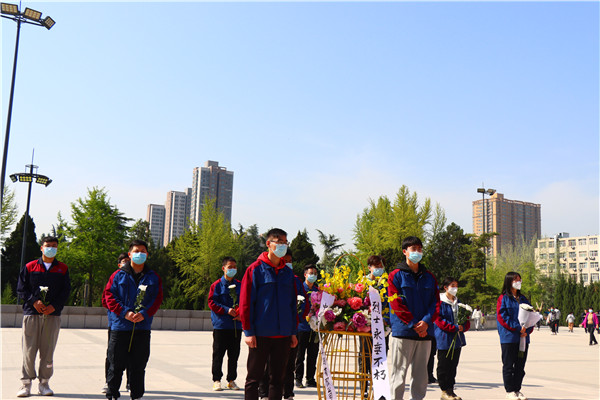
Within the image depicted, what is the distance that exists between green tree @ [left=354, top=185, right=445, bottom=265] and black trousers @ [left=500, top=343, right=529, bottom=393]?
36121 millimetres

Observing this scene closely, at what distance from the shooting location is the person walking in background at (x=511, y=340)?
8383 millimetres

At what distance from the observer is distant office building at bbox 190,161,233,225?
13162 cm

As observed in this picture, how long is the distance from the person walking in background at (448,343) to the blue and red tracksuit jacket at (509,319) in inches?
21.6

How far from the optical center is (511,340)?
8.45 meters

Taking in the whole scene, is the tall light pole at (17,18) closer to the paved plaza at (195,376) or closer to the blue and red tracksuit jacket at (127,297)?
the paved plaza at (195,376)

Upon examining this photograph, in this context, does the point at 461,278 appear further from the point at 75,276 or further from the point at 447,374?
the point at 447,374

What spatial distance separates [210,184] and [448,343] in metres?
129

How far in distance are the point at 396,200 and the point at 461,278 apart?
28.2ft

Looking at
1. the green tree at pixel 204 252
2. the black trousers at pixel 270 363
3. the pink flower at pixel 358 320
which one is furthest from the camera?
the green tree at pixel 204 252

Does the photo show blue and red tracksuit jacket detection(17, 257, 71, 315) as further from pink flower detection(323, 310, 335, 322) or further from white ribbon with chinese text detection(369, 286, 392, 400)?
white ribbon with chinese text detection(369, 286, 392, 400)

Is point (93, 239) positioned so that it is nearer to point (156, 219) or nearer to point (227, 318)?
point (227, 318)

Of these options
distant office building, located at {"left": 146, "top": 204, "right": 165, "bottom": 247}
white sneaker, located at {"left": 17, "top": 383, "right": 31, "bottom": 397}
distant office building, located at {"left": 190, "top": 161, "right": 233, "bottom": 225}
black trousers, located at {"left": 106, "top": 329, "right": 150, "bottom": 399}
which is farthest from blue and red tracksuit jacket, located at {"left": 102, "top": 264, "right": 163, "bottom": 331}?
distant office building, located at {"left": 146, "top": 204, "right": 165, "bottom": 247}

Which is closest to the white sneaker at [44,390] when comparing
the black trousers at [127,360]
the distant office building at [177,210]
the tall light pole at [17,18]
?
the black trousers at [127,360]

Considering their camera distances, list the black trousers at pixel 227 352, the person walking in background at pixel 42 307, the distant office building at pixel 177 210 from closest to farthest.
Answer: the person walking in background at pixel 42 307
the black trousers at pixel 227 352
the distant office building at pixel 177 210
